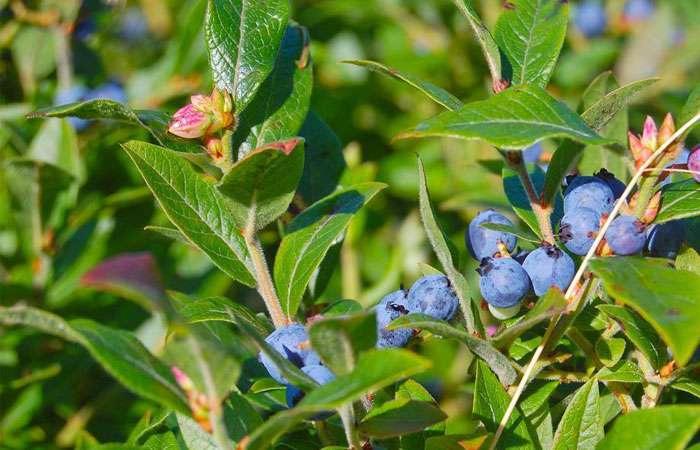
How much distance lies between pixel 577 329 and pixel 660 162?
206 mm

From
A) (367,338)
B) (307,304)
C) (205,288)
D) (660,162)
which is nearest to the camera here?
(367,338)

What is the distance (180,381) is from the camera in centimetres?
84

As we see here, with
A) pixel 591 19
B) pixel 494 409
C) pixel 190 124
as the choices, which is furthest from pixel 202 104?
pixel 591 19

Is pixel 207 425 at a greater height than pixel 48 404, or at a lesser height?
greater

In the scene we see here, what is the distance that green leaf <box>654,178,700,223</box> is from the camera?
3.09ft

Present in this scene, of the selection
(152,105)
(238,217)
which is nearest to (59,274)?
(152,105)

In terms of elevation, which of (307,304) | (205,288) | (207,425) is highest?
(207,425)

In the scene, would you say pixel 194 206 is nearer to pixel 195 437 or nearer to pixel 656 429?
pixel 195 437

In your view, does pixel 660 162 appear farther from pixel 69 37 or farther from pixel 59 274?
pixel 69 37

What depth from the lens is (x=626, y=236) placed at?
3.07ft

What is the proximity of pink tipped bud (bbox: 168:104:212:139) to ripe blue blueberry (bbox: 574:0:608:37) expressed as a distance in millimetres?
2510

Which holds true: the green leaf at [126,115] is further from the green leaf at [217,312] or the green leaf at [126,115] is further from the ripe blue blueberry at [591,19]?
the ripe blue blueberry at [591,19]

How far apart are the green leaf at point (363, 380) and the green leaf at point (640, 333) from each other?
310 millimetres

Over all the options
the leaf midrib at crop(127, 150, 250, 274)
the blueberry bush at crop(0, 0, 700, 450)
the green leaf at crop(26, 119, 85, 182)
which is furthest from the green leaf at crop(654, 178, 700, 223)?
the green leaf at crop(26, 119, 85, 182)
